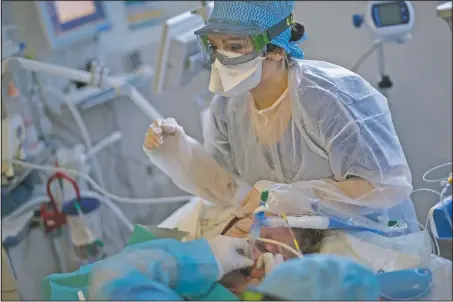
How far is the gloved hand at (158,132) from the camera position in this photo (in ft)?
5.63

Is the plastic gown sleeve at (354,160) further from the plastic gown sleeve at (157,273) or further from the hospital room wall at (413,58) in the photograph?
the hospital room wall at (413,58)

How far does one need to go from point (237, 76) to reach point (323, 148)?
287 millimetres

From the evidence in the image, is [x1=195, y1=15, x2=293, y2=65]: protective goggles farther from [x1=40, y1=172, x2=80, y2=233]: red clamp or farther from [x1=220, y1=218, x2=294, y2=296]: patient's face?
[x1=40, y1=172, x2=80, y2=233]: red clamp

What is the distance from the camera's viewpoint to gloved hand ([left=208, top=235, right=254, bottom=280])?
51.3 inches

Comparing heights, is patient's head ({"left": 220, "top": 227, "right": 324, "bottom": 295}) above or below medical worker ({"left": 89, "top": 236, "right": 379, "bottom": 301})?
below

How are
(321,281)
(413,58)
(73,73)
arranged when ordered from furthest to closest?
(413,58) → (73,73) → (321,281)

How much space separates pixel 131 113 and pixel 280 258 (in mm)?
1797

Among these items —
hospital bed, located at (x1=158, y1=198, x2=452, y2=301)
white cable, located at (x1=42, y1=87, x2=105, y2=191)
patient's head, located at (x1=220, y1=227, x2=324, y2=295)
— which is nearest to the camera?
hospital bed, located at (x1=158, y1=198, x2=452, y2=301)

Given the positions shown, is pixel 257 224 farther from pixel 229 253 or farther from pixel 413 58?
pixel 413 58

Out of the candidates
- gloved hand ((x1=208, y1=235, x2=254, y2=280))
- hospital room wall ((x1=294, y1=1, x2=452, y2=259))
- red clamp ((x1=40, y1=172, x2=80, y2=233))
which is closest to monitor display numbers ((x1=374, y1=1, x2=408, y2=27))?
hospital room wall ((x1=294, y1=1, x2=452, y2=259))

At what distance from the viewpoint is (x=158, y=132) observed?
5.62ft

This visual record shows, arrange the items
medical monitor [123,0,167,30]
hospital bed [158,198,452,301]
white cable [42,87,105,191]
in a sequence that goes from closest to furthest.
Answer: hospital bed [158,198,452,301] < white cable [42,87,105,191] < medical monitor [123,0,167,30]

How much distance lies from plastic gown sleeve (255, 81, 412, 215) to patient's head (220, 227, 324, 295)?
0.08m

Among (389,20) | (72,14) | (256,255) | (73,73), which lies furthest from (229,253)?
(72,14)
